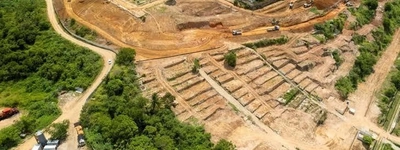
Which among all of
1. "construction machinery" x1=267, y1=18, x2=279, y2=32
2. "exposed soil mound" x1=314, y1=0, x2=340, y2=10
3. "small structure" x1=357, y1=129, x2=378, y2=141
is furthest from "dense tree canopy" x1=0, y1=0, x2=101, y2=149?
"exposed soil mound" x1=314, y1=0, x2=340, y2=10

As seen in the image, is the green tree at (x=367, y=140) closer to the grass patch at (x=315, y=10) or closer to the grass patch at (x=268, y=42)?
the grass patch at (x=268, y=42)

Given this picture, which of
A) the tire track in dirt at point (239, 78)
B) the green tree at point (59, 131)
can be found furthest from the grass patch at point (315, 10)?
the green tree at point (59, 131)

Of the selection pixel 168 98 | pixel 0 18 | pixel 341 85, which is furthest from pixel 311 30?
pixel 0 18

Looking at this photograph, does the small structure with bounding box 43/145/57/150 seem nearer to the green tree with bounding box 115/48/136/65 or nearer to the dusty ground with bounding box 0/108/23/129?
the dusty ground with bounding box 0/108/23/129

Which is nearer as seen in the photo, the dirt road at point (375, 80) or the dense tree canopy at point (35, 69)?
the dense tree canopy at point (35, 69)

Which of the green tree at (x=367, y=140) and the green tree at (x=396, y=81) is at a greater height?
the green tree at (x=396, y=81)

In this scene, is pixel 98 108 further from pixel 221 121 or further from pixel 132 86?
pixel 221 121
